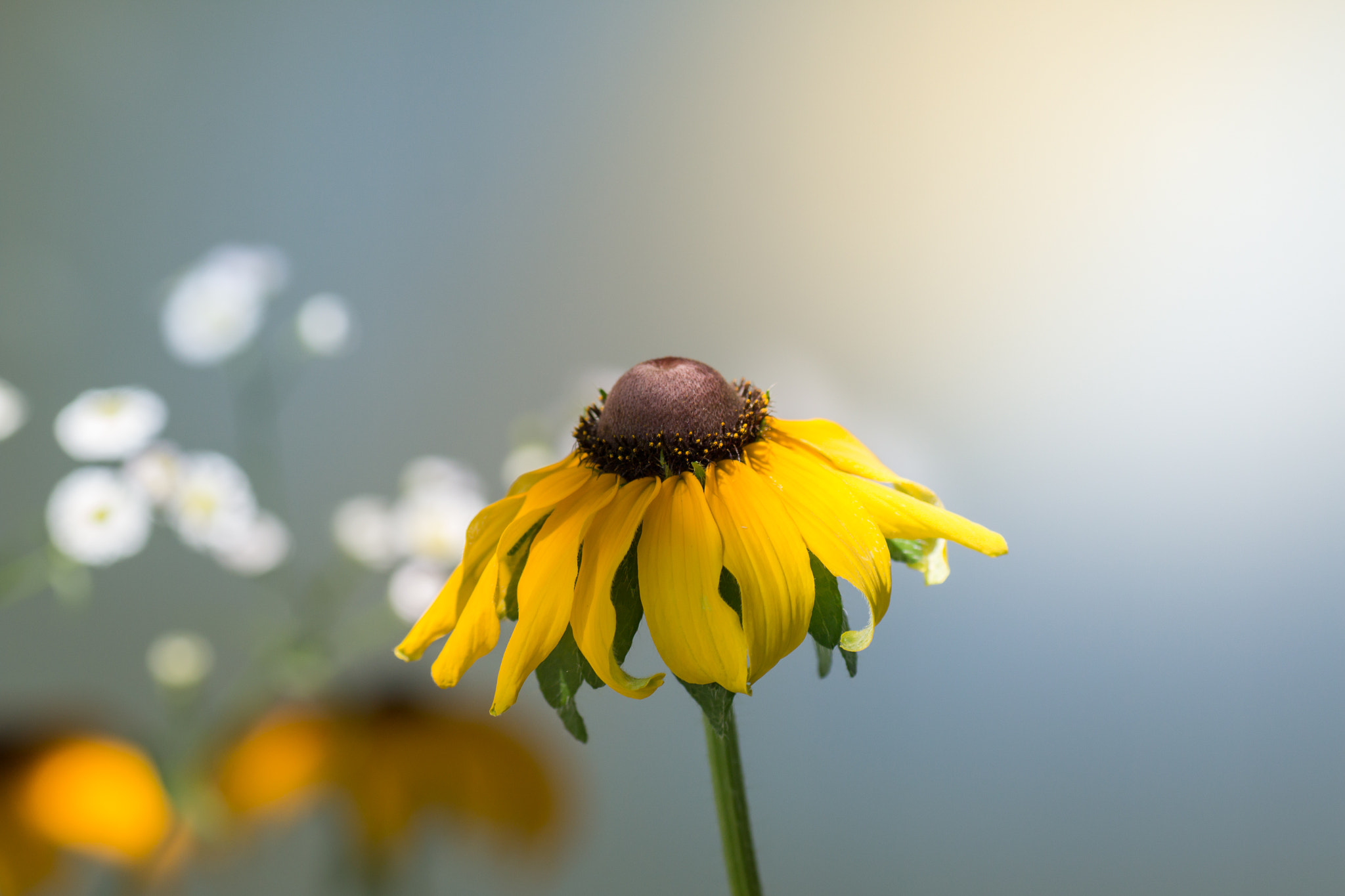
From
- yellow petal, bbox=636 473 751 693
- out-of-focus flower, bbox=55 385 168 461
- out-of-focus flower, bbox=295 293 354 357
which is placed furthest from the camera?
out-of-focus flower, bbox=295 293 354 357

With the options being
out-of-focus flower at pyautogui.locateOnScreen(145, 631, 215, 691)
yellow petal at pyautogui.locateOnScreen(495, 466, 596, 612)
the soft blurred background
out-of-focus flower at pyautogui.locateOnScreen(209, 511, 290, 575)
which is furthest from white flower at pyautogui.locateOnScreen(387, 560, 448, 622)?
yellow petal at pyautogui.locateOnScreen(495, 466, 596, 612)

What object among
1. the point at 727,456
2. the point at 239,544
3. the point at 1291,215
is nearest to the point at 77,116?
the point at 239,544

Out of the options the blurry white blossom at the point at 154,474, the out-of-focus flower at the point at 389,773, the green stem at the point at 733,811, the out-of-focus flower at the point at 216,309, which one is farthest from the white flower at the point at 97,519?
the green stem at the point at 733,811

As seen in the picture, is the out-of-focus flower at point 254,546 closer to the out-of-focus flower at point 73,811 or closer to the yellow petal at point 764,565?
the out-of-focus flower at point 73,811

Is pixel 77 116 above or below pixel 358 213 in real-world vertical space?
above

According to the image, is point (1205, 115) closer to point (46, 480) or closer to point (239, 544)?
point (239, 544)

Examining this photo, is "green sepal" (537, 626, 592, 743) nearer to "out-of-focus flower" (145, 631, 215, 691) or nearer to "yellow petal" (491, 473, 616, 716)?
"yellow petal" (491, 473, 616, 716)

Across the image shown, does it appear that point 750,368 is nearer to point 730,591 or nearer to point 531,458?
point 531,458

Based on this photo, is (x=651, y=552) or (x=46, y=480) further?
(x=46, y=480)
